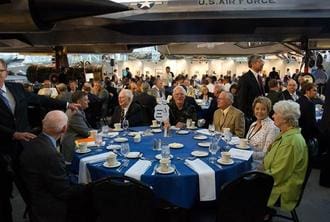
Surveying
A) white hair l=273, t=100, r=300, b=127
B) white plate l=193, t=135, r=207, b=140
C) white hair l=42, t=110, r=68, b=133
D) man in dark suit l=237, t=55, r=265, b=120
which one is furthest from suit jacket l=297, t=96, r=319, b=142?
white hair l=42, t=110, r=68, b=133

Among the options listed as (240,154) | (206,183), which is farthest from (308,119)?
(206,183)

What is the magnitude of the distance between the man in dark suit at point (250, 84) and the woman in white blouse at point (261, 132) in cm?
137

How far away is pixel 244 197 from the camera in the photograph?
2.07 meters

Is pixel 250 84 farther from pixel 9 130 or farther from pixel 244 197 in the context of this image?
pixel 9 130

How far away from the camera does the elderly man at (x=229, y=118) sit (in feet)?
12.9

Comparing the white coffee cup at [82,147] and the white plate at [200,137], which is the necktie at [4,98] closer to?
the white coffee cup at [82,147]

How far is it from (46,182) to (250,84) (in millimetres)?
3541

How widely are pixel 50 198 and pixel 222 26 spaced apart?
6341 millimetres

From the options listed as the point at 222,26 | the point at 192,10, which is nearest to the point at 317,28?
the point at 222,26

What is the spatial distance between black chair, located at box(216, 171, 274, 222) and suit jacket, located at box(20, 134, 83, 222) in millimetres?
1063

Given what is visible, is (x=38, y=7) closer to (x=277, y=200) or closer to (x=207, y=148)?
(x=207, y=148)

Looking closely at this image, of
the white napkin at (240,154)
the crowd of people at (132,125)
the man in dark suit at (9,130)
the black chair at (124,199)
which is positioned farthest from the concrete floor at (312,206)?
the black chair at (124,199)

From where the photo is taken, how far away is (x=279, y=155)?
2.49m

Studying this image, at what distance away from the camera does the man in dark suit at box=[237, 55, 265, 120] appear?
4703 mm
